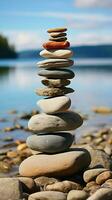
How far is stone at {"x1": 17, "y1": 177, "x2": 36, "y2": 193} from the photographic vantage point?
11.2 m

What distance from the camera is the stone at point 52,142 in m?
12.2

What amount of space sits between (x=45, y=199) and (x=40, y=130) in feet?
7.09

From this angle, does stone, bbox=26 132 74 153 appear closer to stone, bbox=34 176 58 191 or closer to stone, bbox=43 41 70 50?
stone, bbox=34 176 58 191

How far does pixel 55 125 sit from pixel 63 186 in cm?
137

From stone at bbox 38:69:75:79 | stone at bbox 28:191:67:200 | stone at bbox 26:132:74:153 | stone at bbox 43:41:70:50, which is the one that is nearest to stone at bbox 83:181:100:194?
stone at bbox 26:132:74:153

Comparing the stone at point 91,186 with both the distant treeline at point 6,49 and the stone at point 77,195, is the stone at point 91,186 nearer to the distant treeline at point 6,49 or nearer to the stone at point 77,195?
the stone at point 77,195

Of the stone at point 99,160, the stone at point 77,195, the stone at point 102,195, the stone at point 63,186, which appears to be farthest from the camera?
the stone at point 99,160

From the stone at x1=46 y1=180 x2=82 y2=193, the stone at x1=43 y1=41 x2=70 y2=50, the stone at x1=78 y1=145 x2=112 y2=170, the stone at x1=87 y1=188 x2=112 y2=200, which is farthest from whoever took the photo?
the stone at x1=78 y1=145 x2=112 y2=170

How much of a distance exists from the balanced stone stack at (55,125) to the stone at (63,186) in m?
0.51

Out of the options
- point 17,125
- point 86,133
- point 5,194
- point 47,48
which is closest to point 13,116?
point 17,125

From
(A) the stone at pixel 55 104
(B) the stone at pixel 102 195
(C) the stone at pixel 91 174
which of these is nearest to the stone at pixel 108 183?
(C) the stone at pixel 91 174

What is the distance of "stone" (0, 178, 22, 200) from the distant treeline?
112464mm

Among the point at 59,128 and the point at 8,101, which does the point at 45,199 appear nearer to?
the point at 59,128

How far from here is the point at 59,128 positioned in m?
12.3
